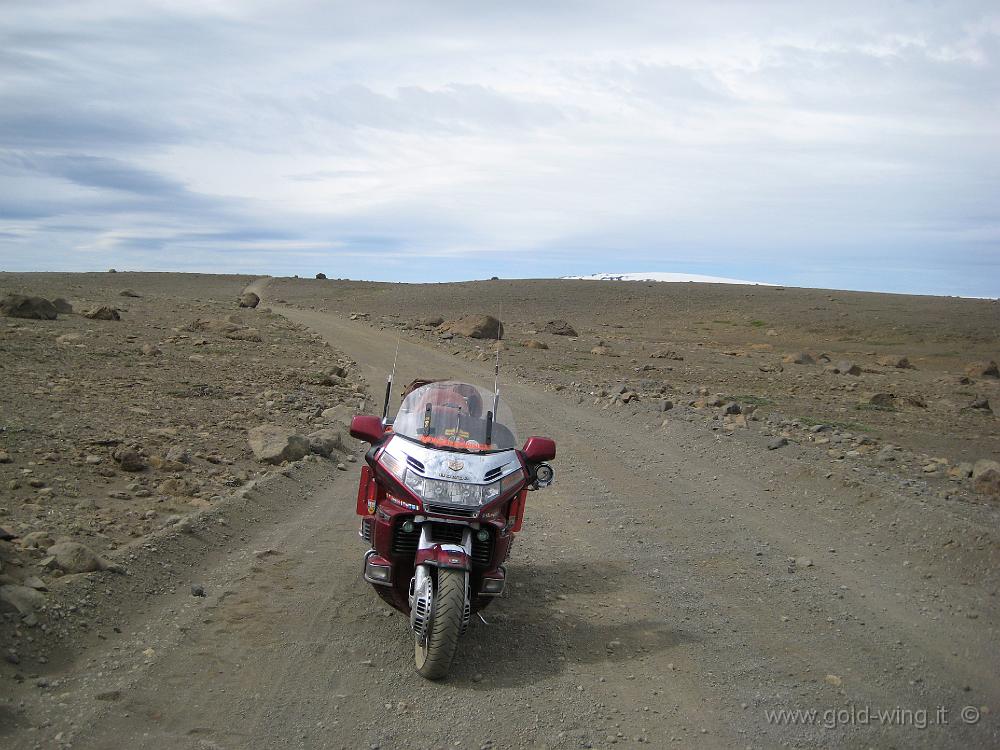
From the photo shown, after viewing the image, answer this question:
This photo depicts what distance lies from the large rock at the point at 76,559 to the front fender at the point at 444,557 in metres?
2.70

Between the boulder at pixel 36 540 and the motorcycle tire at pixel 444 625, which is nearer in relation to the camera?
the motorcycle tire at pixel 444 625

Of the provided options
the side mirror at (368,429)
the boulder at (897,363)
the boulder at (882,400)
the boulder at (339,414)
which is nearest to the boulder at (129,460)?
the side mirror at (368,429)

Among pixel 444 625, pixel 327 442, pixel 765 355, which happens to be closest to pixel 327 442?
pixel 327 442

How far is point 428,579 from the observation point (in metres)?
5.12

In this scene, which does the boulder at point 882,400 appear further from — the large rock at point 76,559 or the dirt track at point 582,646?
the large rock at point 76,559

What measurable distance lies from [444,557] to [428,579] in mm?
177

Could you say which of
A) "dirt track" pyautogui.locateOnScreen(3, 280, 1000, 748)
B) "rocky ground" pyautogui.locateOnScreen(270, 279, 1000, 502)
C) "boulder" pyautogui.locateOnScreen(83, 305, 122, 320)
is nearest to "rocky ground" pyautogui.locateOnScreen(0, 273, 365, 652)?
"dirt track" pyautogui.locateOnScreen(3, 280, 1000, 748)

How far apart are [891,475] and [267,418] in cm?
975

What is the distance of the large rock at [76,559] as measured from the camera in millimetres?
6051

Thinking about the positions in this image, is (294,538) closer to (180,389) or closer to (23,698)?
(23,698)

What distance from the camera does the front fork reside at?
5.02 meters

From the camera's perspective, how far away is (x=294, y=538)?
8.00 meters

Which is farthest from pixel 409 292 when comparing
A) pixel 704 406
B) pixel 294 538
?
pixel 294 538

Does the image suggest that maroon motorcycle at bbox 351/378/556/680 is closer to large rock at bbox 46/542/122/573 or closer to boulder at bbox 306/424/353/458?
large rock at bbox 46/542/122/573
